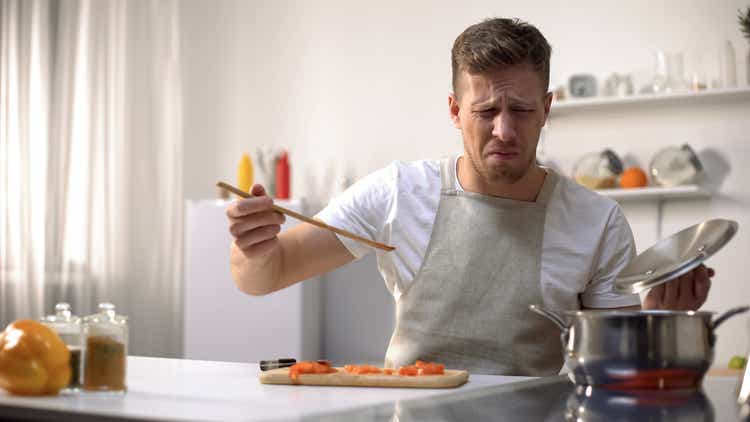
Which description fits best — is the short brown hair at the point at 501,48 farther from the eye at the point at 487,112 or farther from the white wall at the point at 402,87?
the white wall at the point at 402,87

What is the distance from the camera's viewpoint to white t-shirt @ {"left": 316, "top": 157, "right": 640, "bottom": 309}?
2.10 meters

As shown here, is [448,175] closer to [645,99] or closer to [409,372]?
[409,372]

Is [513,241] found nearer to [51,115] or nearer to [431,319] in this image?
[431,319]

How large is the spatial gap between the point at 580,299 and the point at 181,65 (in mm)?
3925

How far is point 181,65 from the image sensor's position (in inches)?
222

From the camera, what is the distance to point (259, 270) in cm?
208

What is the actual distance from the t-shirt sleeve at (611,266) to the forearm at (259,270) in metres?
0.66

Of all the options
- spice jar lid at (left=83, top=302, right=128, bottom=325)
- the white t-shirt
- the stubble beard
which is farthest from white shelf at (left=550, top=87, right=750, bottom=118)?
spice jar lid at (left=83, top=302, right=128, bottom=325)

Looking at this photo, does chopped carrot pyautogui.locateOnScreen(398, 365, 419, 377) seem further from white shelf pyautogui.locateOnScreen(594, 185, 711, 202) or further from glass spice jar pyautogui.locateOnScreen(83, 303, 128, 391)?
white shelf pyautogui.locateOnScreen(594, 185, 711, 202)

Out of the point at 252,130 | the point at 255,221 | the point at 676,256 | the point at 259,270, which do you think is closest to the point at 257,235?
the point at 255,221

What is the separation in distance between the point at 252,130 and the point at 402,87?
0.92 metres

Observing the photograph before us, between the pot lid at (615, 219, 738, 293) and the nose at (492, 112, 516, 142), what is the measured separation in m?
0.50

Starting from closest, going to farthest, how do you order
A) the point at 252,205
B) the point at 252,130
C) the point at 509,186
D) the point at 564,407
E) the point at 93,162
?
the point at 564,407, the point at 252,205, the point at 509,186, the point at 93,162, the point at 252,130

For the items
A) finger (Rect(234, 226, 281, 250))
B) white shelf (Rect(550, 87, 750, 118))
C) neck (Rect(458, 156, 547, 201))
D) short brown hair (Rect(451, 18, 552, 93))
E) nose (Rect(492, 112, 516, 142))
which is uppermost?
white shelf (Rect(550, 87, 750, 118))
